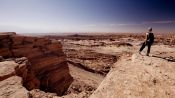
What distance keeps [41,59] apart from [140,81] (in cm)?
1436

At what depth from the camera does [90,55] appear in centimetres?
4175

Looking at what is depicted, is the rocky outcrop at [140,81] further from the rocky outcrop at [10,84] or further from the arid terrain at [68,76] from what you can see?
the rocky outcrop at [10,84]

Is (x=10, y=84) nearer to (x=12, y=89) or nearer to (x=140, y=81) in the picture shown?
(x=12, y=89)

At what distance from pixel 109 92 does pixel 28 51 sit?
13343mm

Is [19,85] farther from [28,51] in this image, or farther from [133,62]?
[28,51]

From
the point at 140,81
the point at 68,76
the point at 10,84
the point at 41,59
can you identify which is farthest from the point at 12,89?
the point at 68,76

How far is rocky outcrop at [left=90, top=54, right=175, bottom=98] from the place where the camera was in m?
6.29

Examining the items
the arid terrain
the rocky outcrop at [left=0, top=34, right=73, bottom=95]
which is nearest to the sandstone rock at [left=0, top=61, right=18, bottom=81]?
the arid terrain

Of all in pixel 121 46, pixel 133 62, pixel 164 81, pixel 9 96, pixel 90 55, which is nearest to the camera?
pixel 164 81

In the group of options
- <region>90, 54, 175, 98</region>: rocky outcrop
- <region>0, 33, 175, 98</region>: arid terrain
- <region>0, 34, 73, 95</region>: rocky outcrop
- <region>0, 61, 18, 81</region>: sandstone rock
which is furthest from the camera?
<region>0, 34, 73, 95</region>: rocky outcrop

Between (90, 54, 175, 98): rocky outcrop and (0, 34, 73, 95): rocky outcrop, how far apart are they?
343 inches

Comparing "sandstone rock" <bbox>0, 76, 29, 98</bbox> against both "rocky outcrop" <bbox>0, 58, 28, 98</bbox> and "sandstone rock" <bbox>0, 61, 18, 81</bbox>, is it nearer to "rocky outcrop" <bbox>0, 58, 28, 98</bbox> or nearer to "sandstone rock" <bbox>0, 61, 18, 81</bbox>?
"rocky outcrop" <bbox>0, 58, 28, 98</bbox>

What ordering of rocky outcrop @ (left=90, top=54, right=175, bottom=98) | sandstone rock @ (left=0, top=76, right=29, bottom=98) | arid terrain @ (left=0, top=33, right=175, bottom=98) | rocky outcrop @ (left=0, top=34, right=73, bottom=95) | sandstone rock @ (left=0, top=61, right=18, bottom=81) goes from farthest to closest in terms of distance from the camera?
rocky outcrop @ (left=0, top=34, right=73, bottom=95)
sandstone rock @ (left=0, top=61, right=18, bottom=81)
sandstone rock @ (left=0, top=76, right=29, bottom=98)
arid terrain @ (left=0, top=33, right=175, bottom=98)
rocky outcrop @ (left=90, top=54, right=175, bottom=98)

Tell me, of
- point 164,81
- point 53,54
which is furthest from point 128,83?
point 53,54
